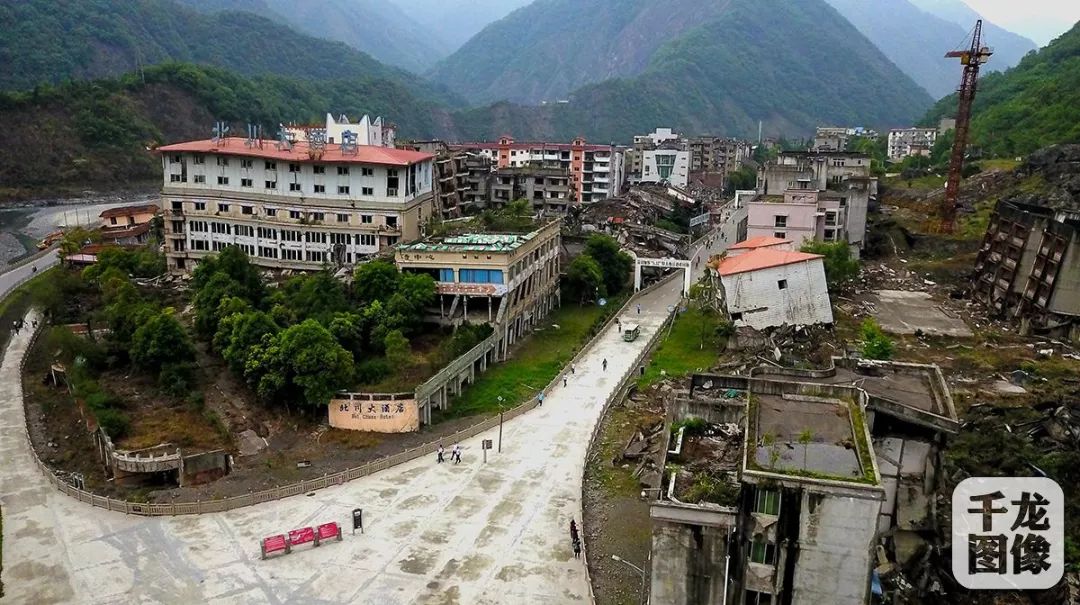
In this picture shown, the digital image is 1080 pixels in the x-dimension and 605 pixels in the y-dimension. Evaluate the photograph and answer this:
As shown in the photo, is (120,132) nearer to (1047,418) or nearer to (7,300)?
(7,300)

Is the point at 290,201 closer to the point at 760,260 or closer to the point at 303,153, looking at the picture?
the point at 303,153

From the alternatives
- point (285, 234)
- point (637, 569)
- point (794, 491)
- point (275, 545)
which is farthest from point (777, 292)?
point (285, 234)

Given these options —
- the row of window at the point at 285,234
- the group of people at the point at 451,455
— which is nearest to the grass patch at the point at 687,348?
the group of people at the point at 451,455

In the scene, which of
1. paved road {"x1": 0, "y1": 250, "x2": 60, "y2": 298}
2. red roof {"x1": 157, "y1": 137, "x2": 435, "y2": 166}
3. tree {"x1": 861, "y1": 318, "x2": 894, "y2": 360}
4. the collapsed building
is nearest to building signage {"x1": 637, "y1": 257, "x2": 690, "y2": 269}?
tree {"x1": 861, "y1": 318, "x2": 894, "y2": 360}

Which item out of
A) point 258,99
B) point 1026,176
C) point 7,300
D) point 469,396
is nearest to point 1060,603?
point 469,396

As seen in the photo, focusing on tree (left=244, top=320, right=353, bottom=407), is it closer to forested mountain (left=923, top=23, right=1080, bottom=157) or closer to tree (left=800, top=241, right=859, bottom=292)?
tree (left=800, top=241, right=859, bottom=292)

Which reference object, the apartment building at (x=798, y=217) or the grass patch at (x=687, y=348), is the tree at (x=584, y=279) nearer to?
the grass patch at (x=687, y=348)

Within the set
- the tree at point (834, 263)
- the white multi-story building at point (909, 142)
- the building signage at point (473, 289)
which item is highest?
the white multi-story building at point (909, 142)

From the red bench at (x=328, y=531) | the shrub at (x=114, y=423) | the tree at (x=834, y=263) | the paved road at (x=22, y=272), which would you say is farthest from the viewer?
the paved road at (x=22, y=272)
